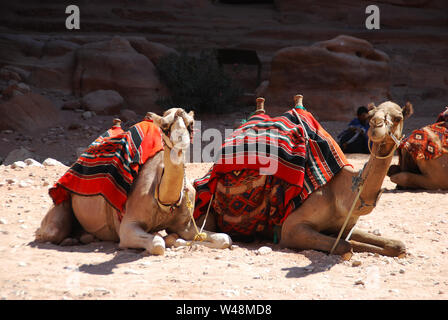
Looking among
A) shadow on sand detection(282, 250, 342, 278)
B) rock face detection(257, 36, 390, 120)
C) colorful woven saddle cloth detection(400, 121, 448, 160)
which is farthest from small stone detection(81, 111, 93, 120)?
shadow on sand detection(282, 250, 342, 278)

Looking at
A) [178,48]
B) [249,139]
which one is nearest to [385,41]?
[178,48]

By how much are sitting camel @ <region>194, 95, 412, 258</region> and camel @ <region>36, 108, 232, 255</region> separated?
362mm

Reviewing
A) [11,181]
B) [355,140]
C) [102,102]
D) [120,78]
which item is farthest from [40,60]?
[11,181]

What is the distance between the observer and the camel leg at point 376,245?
17.8 ft

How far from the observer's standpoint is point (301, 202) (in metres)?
5.68

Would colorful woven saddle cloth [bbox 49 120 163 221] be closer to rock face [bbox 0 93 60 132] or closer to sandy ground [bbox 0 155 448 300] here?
sandy ground [bbox 0 155 448 300]

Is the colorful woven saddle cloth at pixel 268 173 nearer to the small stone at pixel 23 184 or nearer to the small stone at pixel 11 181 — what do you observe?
the small stone at pixel 23 184

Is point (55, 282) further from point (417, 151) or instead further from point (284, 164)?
point (417, 151)

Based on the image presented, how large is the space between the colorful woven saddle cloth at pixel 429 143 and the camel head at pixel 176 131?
5.20m

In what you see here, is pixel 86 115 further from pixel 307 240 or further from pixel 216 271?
pixel 216 271

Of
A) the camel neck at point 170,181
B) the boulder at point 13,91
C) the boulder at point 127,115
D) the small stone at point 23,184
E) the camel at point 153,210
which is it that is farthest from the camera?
the boulder at point 127,115

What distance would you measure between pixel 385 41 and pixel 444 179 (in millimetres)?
14014

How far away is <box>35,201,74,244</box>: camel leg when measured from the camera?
Answer: 5.81 metres

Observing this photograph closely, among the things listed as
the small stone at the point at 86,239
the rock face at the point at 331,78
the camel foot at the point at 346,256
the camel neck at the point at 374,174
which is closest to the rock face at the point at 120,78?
the rock face at the point at 331,78
